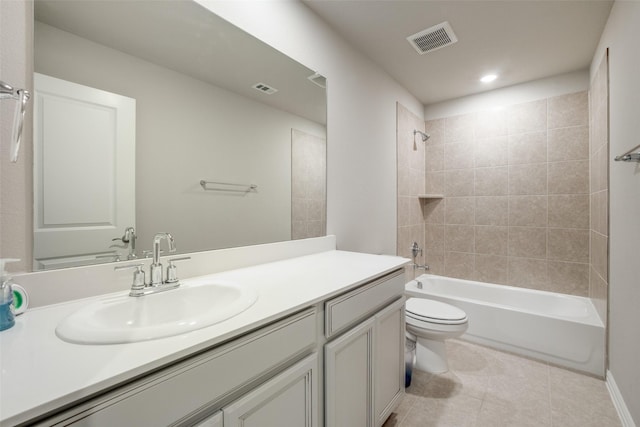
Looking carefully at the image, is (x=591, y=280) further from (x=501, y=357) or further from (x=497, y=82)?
(x=497, y=82)

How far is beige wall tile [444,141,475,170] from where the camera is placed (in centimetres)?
312

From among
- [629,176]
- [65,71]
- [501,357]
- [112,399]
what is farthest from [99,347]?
[501,357]

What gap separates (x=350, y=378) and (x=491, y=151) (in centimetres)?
282

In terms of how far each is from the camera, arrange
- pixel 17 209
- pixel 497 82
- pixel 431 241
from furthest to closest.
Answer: pixel 431 241, pixel 497 82, pixel 17 209

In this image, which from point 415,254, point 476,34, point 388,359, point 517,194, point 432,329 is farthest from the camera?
point 415,254

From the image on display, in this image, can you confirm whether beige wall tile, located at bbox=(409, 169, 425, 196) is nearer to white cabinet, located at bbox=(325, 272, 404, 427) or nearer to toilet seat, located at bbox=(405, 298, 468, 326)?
toilet seat, located at bbox=(405, 298, 468, 326)

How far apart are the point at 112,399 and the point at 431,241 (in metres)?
3.34

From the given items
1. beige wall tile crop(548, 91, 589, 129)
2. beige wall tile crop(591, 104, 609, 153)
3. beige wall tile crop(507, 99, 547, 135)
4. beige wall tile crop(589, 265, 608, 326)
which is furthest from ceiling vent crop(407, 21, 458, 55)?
beige wall tile crop(589, 265, 608, 326)

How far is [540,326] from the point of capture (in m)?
2.19

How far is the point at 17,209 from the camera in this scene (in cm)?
81

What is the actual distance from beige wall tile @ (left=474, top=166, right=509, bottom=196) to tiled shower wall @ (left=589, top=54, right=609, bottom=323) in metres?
0.65

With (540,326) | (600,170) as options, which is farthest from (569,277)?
(600,170)

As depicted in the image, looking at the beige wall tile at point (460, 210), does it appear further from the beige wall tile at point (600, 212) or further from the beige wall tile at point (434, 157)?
the beige wall tile at point (600, 212)

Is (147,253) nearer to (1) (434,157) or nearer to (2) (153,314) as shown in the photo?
(2) (153,314)
